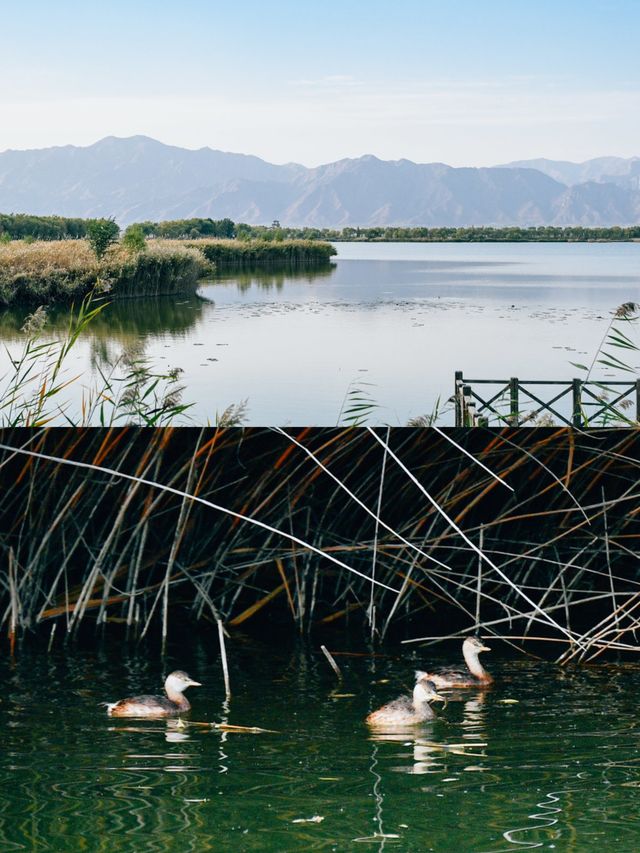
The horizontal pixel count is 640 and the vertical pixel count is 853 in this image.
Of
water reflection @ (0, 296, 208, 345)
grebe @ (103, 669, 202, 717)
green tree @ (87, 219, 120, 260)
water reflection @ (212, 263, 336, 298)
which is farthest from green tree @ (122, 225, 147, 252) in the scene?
grebe @ (103, 669, 202, 717)

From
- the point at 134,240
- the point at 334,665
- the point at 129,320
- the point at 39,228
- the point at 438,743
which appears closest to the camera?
the point at 438,743

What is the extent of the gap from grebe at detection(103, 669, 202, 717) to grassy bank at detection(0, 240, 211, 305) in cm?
3733

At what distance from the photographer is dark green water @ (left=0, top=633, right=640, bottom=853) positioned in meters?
5.52

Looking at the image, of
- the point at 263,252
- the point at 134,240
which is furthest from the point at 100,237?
the point at 263,252

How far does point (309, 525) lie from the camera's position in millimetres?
9125

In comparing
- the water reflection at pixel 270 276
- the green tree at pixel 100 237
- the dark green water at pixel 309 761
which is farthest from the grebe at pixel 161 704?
the water reflection at pixel 270 276

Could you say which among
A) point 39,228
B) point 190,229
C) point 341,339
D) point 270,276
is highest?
point 190,229

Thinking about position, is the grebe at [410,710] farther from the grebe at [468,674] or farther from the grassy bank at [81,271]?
the grassy bank at [81,271]

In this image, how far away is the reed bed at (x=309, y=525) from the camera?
29.0 ft

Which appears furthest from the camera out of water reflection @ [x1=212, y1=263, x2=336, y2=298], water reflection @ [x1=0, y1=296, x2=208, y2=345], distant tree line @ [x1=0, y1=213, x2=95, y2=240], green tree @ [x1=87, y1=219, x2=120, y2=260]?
distant tree line @ [x1=0, y1=213, x2=95, y2=240]

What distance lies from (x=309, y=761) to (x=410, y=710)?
38.2 inches

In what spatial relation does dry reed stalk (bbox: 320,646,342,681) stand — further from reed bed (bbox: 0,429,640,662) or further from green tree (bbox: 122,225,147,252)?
green tree (bbox: 122,225,147,252)

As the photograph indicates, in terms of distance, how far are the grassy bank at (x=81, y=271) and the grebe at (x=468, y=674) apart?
3715 centimetres

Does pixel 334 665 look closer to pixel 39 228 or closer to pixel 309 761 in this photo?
pixel 309 761
